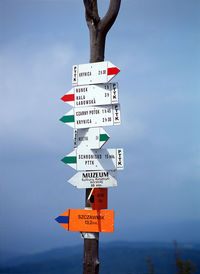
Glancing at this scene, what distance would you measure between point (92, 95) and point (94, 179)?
47.2 inches

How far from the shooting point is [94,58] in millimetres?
4945

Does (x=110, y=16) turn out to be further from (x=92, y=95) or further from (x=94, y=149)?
(x=94, y=149)

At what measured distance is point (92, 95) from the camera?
15.1 feet

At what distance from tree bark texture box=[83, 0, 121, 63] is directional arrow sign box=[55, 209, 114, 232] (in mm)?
2270

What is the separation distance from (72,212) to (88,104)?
155 cm

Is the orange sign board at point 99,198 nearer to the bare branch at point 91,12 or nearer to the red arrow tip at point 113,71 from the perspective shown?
the red arrow tip at point 113,71

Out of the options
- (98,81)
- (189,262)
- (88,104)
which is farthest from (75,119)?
(189,262)

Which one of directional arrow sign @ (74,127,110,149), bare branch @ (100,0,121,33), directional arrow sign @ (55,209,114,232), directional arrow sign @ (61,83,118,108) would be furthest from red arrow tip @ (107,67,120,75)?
directional arrow sign @ (55,209,114,232)

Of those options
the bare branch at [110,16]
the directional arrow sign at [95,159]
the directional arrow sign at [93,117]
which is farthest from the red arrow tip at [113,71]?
the directional arrow sign at [95,159]

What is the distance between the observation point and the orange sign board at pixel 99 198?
177 inches

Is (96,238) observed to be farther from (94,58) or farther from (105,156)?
(94,58)

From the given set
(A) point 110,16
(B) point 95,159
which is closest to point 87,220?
(B) point 95,159

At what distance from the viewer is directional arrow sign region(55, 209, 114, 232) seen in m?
4.35

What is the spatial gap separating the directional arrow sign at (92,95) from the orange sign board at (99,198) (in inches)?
48.5
